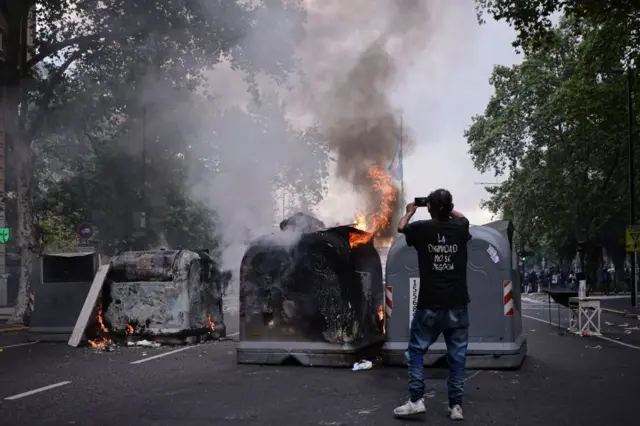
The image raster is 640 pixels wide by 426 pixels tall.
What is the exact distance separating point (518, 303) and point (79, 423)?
6.65 meters

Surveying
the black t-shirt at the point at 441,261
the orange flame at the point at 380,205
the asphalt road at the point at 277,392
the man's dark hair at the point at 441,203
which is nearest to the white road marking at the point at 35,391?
the asphalt road at the point at 277,392

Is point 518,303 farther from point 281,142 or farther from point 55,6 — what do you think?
point 55,6

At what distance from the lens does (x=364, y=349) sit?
10.0 meters

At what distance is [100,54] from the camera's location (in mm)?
20781

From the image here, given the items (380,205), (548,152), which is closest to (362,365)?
(380,205)

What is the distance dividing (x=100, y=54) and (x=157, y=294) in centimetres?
1084

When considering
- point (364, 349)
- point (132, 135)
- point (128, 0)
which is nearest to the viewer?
point (364, 349)

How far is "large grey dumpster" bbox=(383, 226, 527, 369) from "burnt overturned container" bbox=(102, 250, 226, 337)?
4.41 meters

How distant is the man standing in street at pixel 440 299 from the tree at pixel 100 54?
1329 cm

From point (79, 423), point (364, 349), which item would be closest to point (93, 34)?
point (364, 349)

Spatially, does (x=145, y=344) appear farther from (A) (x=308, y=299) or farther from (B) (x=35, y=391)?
(B) (x=35, y=391)

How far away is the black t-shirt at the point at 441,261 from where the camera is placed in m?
6.20

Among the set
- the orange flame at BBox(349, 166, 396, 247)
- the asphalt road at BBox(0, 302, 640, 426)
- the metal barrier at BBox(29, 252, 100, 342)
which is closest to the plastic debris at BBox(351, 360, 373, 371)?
the asphalt road at BBox(0, 302, 640, 426)

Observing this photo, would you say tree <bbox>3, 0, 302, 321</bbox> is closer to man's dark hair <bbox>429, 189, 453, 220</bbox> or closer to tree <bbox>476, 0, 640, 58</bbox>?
tree <bbox>476, 0, 640, 58</bbox>
